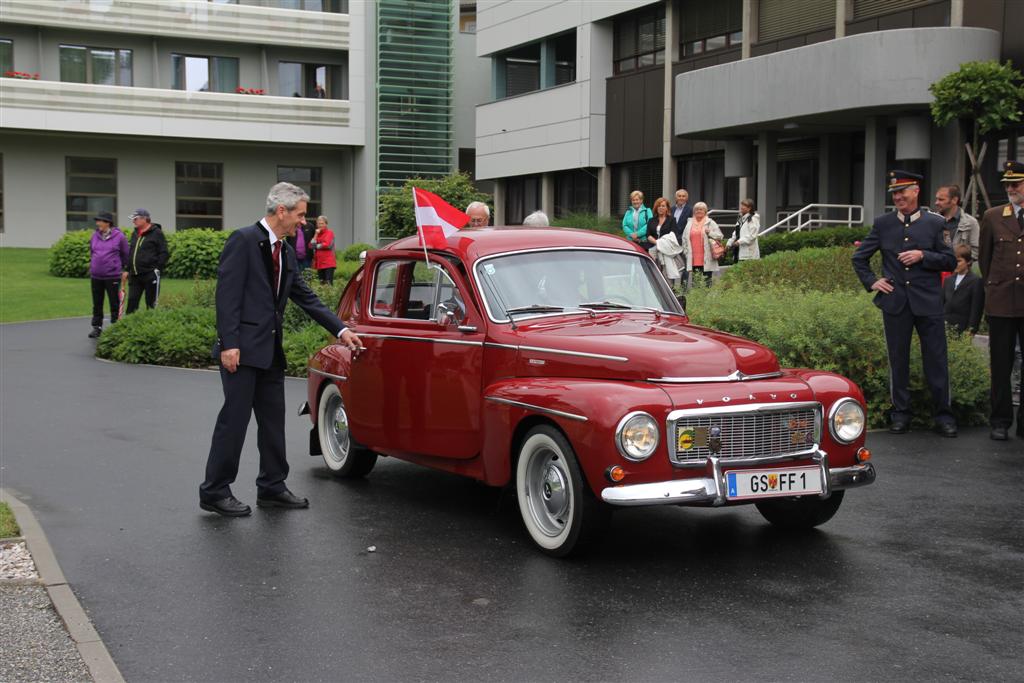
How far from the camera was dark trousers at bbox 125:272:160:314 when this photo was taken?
19797 mm

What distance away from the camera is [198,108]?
46.7 meters

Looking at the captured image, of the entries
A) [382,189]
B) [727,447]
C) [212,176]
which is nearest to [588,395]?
[727,447]

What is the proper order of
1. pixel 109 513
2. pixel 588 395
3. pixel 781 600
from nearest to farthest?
1. pixel 781 600
2. pixel 588 395
3. pixel 109 513

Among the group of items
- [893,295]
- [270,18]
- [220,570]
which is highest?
[270,18]

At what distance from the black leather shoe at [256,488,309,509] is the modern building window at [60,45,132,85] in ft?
140

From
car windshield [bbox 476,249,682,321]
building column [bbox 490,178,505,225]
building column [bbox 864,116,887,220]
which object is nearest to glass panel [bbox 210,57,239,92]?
building column [bbox 490,178,505,225]

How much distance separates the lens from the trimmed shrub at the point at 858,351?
1138 centimetres

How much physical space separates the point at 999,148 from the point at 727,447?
2051 cm

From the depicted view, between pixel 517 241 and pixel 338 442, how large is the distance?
2.41 meters

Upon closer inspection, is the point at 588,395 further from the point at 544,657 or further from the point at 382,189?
the point at 382,189

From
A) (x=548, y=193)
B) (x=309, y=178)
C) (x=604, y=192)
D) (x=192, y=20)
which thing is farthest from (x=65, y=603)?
(x=309, y=178)

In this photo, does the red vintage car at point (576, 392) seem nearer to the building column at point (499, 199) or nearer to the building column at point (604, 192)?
the building column at point (604, 192)

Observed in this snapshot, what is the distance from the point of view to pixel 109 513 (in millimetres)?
7867

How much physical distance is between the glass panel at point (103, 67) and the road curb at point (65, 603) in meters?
42.6
